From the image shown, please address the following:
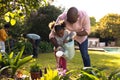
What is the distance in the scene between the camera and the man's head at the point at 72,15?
6.64 m

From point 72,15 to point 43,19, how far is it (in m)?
15.1

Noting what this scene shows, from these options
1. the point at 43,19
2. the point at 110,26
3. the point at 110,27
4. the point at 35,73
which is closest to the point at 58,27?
the point at 35,73

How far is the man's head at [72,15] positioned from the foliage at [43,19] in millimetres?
14848

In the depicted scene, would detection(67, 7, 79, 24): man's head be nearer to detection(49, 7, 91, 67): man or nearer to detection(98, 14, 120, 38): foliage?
detection(49, 7, 91, 67): man

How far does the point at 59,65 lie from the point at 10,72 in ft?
5.03

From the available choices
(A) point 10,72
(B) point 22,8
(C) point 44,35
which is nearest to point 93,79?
(B) point 22,8

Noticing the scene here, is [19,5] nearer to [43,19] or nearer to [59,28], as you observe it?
[59,28]

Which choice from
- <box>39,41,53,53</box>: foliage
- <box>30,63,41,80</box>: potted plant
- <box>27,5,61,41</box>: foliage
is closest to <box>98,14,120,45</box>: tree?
<box>27,5,61,41</box>: foliage

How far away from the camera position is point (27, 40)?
2072 centimetres

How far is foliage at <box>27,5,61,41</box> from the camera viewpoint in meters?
21.8

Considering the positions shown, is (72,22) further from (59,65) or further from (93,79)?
(93,79)

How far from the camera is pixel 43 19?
21.7 meters

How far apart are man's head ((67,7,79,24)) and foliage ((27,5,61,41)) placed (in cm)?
1485

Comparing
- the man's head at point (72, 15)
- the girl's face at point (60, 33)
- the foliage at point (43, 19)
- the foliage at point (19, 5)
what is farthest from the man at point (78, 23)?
the foliage at point (43, 19)
